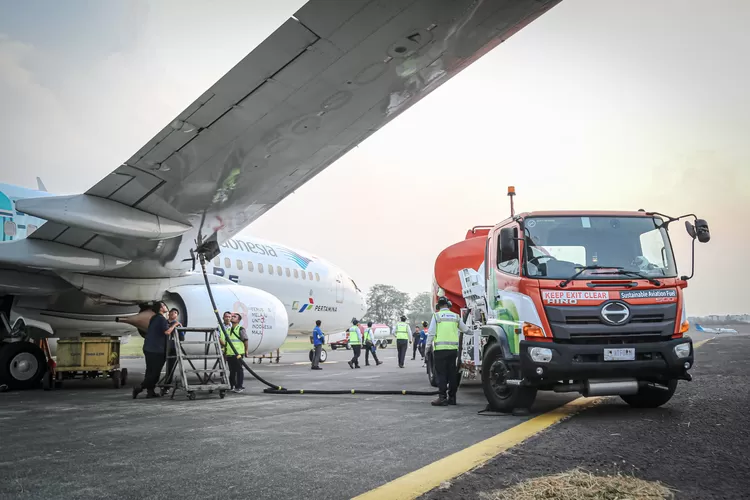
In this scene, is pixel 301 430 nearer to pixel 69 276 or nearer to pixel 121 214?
pixel 121 214

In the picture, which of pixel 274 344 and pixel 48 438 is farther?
pixel 274 344

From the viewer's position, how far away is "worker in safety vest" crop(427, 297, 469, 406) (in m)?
8.20

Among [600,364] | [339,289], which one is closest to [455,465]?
[600,364]

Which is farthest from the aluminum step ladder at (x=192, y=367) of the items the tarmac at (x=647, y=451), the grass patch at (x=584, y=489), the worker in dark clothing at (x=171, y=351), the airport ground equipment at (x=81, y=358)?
the grass patch at (x=584, y=489)

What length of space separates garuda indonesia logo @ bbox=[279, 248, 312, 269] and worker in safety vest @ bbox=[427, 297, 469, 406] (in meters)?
10.2

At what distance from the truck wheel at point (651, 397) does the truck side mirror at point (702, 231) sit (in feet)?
→ 5.77

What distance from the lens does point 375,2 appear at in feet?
16.3

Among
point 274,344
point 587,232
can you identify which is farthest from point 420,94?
→ point 274,344

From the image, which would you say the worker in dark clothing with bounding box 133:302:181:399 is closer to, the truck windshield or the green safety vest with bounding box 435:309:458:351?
the green safety vest with bounding box 435:309:458:351

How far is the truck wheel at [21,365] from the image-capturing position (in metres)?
→ 10.6

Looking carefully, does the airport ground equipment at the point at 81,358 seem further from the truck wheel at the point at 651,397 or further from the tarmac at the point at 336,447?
the truck wheel at the point at 651,397

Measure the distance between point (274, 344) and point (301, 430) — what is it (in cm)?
706

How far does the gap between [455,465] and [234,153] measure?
4.60m

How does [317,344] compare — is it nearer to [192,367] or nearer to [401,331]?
[401,331]
